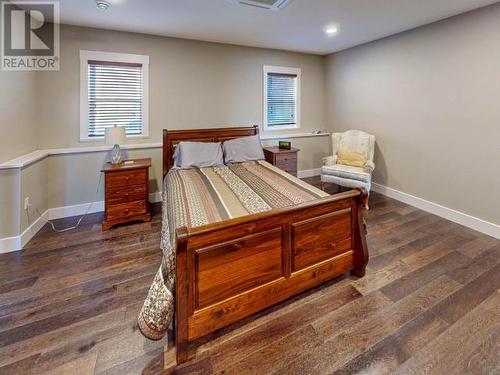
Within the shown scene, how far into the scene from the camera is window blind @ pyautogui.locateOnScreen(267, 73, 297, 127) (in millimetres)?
4930

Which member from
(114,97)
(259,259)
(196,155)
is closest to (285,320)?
(259,259)

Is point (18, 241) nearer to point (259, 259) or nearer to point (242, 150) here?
point (259, 259)

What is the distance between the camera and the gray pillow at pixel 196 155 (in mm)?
3512

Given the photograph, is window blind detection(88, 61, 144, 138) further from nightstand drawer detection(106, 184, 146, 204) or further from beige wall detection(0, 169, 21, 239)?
beige wall detection(0, 169, 21, 239)

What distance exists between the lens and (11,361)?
4.96 feet

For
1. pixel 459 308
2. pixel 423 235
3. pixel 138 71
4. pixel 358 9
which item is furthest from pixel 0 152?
pixel 423 235

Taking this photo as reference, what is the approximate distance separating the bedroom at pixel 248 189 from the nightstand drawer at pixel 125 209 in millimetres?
27

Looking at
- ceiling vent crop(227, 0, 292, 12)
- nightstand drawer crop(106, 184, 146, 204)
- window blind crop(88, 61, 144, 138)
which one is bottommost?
nightstand drawer crop(106, 184, 146, 204)

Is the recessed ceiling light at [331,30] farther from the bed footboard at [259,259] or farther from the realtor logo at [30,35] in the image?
the realtor logo at [30,35]

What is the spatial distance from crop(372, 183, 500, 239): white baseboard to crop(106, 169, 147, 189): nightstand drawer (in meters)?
3.74

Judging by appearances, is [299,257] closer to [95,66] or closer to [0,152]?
[0,152]

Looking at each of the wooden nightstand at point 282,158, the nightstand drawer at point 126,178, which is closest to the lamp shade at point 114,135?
the nightstand drawer at point 126,178

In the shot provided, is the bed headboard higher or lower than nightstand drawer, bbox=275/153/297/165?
higher

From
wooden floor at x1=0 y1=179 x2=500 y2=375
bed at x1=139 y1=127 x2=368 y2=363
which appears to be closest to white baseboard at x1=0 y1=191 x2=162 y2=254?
wooden floor at x1=0 y1=179 x2=500 y2=375
